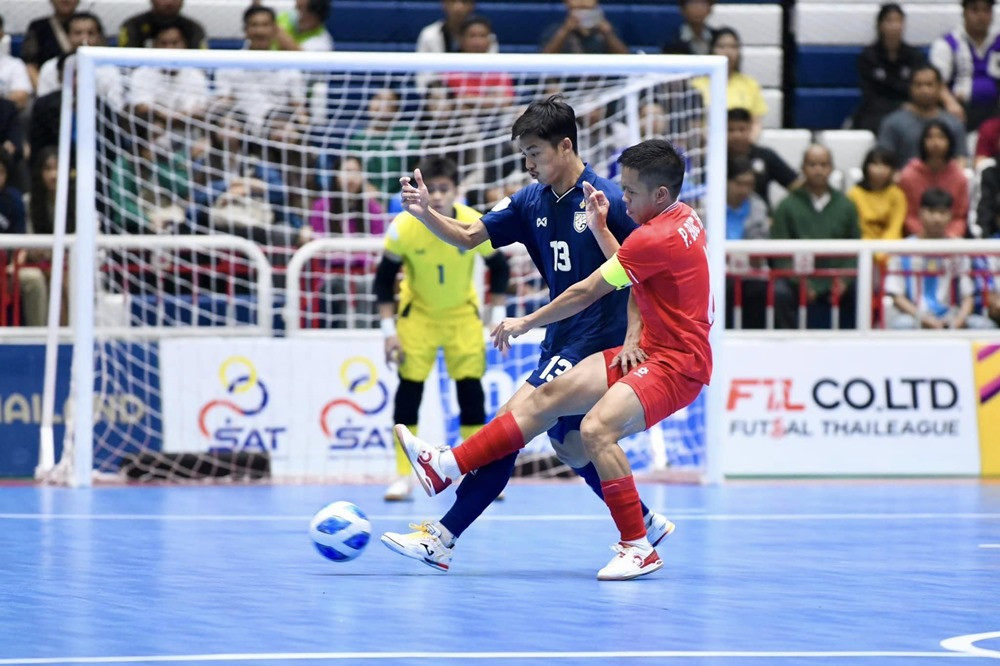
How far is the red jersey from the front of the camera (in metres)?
6.80

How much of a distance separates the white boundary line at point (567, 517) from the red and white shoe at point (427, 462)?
8.35ft

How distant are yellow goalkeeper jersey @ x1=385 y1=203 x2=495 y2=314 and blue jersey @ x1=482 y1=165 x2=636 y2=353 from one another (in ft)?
9.68

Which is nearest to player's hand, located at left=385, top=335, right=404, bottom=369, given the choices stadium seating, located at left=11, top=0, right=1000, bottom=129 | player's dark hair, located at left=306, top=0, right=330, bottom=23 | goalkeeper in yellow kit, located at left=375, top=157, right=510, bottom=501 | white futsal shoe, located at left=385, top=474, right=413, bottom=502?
goalkeeper in yellow kit, located at left=375, top=157, right=510, bottom=501

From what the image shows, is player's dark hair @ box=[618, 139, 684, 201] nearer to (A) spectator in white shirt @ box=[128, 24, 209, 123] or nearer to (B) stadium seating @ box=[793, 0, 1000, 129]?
(A) spectator in white shirt @ box=[128, 24, 209, 123]

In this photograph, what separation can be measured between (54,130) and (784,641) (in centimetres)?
960

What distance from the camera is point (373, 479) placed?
482 inches

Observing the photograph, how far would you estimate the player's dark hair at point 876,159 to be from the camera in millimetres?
13930

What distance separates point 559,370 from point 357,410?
542cm

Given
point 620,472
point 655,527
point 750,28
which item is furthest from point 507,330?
point 750,28

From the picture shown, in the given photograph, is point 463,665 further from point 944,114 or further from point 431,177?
point 944,114

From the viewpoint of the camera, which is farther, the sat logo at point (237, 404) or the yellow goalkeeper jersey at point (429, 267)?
the sat logo at point (237, 404)

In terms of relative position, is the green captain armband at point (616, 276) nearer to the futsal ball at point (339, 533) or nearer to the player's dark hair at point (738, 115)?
the futsal ball at point (339, 533)

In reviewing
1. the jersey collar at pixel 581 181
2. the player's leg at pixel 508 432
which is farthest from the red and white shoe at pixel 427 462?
the jersey collar at pixel 581 181

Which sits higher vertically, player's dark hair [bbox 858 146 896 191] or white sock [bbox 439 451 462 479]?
player's dark hair [bbox 858 146 896 191]
